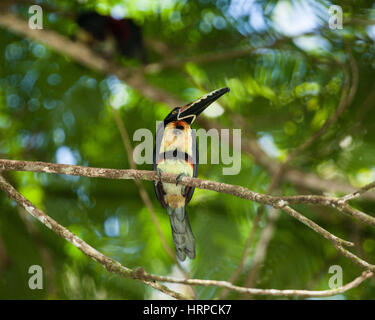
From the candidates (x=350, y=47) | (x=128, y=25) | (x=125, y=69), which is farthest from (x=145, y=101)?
(x=350, y=47)

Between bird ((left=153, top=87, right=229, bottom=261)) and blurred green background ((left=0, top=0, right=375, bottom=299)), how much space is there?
2.50 ft

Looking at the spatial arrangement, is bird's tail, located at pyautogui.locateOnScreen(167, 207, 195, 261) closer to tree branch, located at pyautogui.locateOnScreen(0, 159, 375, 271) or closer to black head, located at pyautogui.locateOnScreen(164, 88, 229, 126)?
tree branch, located at pyautogui.locateOnScreen(0, 159, 375, 271)

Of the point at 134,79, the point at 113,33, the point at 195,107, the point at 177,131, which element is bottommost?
the point at 177,131

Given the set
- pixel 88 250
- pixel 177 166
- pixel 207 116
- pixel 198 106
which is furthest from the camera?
pixel 207 116

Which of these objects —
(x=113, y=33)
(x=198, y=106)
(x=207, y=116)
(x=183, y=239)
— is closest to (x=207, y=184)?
(x=198, y=106)

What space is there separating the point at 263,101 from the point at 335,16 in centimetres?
107

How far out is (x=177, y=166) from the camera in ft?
9.58

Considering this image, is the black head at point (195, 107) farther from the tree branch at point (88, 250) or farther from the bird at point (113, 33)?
the bird at point (113, 33)

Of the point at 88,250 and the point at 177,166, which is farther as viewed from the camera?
the point at 177,166

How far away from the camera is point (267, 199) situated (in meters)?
2.25

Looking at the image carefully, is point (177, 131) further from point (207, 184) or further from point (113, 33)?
point (113, 33)

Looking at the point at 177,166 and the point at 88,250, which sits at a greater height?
the point at 177,166

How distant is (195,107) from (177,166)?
466mm

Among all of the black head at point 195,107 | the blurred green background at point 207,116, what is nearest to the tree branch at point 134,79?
the blurred green background at point 207,116
